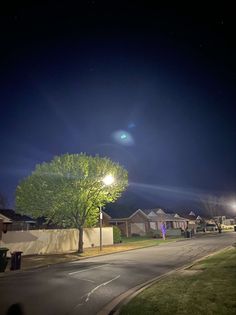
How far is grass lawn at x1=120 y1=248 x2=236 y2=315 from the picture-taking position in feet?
25.0

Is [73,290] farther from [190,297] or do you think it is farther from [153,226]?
[153,226]

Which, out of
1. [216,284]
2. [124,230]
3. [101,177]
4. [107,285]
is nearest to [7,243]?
[101,177]

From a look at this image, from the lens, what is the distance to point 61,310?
29.3 feet

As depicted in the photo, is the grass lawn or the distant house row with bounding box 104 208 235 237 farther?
the distant house row with bounding box 104 208 235 237

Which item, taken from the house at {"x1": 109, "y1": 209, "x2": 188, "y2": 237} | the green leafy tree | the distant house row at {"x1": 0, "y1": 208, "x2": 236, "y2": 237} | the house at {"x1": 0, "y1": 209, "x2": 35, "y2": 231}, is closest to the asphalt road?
the green leafy tree

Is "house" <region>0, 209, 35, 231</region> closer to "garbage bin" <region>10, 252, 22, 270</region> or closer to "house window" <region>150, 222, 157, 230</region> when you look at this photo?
"house window" <region>150, 222, 157, 230</region>

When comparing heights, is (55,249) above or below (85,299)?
above

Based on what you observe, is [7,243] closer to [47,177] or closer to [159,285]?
[47,177]

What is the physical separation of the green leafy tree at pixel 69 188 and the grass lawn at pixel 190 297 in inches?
739

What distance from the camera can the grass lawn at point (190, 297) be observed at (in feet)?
25.0

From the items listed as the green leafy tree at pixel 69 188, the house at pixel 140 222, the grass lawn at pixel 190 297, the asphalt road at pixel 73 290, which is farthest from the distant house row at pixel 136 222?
the grass lawn at pixel 190 297

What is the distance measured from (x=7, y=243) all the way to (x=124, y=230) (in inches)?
1431

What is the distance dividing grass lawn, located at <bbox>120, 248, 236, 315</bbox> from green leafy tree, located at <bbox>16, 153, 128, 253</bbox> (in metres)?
18.8

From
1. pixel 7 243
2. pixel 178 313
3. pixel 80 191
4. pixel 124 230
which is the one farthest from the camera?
pixel 124 230
